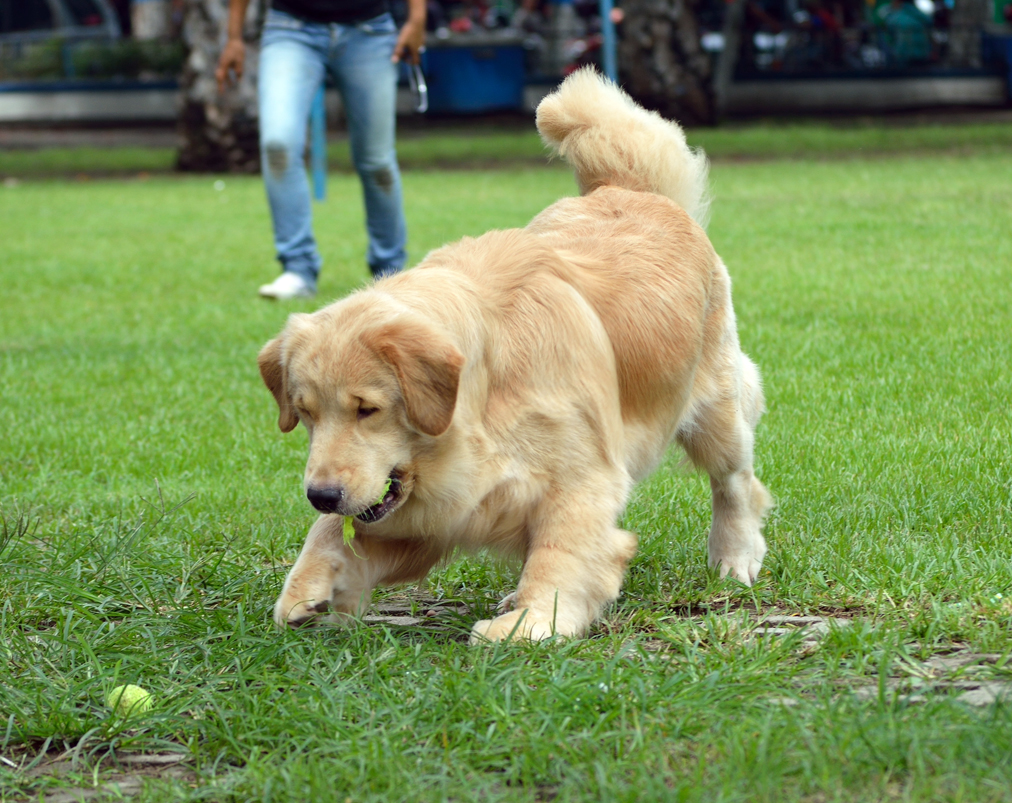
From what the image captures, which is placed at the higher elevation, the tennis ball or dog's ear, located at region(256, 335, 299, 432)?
dog's ear, located at region(256, 335, 299, 432)

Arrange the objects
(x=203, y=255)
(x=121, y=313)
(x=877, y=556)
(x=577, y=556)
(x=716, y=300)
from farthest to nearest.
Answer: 1. (x=203, y=255)
2. (x=121, y=313)
3. (x=716, y=300)
4. (x=877, y=556)
5. (x=577, y=556)

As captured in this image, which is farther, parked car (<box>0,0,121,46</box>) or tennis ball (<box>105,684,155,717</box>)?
parked car (<box>0,0,121,46</box>)

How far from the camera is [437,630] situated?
3.45 meters

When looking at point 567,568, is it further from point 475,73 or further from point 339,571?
point 475,73

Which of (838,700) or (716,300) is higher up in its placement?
(716,300)

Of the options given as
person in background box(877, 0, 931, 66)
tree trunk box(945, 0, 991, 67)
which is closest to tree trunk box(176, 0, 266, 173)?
person in background box(877, 0, 931, 66)

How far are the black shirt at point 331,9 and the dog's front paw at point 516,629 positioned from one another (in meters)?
5.72

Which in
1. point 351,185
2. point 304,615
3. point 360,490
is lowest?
point 351,185

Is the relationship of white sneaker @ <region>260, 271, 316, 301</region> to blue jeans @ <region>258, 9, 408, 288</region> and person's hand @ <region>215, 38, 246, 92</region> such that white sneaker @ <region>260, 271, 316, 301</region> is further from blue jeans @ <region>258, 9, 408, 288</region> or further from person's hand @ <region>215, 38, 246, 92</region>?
person's hand @ <region>215, 38, 246, 92</region>

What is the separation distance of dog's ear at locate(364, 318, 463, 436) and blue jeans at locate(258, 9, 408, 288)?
17.7ft

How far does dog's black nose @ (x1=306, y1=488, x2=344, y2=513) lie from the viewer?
298 cm

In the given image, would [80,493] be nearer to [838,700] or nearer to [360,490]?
[360,490]

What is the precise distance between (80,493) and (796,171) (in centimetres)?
1285

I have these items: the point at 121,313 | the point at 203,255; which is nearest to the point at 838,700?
the point at 121,313
